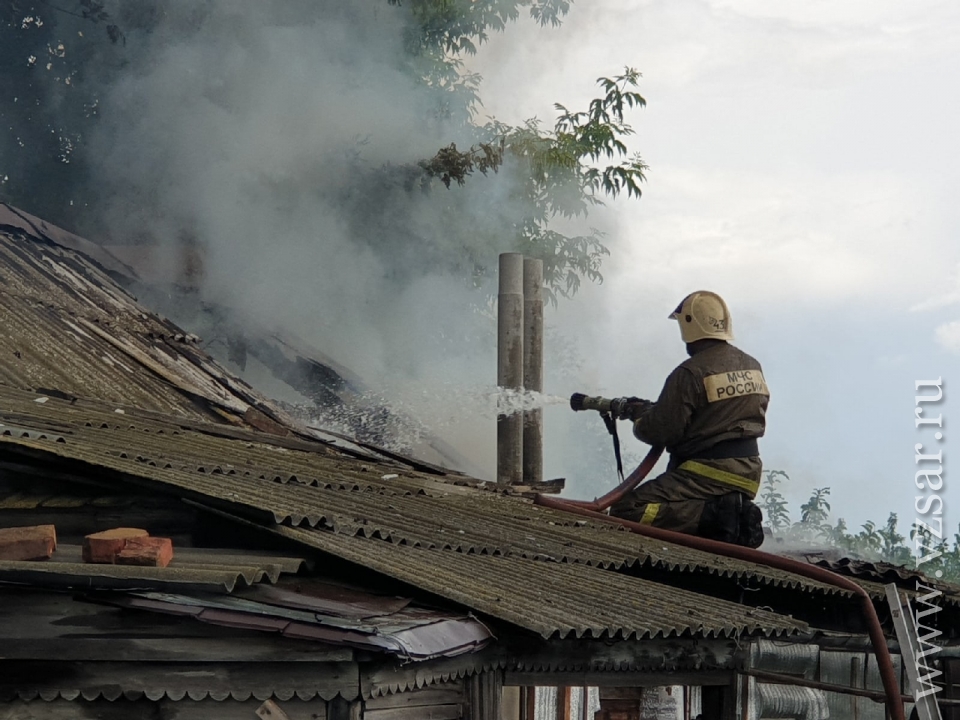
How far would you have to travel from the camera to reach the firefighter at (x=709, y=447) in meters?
8.67

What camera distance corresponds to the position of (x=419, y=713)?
5.18 meters

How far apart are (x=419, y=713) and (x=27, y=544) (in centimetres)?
175

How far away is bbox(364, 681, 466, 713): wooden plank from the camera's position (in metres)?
4.93

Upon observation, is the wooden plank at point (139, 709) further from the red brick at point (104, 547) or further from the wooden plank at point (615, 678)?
the wooden plank at point (615, 678)

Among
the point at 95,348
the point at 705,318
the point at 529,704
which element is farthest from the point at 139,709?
the point at 705,318

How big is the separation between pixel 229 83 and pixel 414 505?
→ 847cm


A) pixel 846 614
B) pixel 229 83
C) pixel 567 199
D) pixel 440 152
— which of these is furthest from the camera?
pixel 567 199

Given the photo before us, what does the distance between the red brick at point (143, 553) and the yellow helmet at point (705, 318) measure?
5084mm

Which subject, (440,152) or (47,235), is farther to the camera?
(440,152)

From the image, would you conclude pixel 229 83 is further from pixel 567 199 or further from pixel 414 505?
pixel 414 505

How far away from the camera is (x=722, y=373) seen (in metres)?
8.71

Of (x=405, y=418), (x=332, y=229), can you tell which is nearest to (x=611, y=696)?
(x=405, y=418)

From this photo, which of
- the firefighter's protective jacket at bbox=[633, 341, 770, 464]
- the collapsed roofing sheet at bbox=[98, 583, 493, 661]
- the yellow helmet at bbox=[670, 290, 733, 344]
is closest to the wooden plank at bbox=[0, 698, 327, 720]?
the collapsed roofing sheet at bbox=[98, 583, 493, 661]

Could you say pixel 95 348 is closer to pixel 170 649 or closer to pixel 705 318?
pixel 705 318
